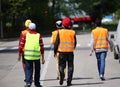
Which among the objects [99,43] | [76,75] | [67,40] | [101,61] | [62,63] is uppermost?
[67,40]

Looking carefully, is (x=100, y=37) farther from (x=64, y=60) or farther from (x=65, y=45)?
(x=64, y=60)

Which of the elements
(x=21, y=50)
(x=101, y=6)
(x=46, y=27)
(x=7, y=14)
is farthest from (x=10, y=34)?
(x=21, y=50)

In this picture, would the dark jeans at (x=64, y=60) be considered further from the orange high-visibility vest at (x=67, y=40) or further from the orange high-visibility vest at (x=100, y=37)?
the orange high-visibility vest at (x=100, y=37)

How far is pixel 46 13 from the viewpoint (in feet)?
224

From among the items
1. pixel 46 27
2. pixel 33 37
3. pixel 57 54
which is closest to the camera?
pixel 33 37

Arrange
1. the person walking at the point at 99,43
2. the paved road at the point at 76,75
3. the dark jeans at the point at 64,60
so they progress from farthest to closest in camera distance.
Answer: the person walking at the point at 99,43 < the paved road at the point at 76,75 < the dark jeans at the point at 64,60

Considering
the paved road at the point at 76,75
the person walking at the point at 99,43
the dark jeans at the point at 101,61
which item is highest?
the person walking at the point at 99,43

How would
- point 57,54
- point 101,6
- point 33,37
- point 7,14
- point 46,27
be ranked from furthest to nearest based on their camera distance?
point 101,6 → point 46,27 → point 7,14 → point 57,54 → point 33,37

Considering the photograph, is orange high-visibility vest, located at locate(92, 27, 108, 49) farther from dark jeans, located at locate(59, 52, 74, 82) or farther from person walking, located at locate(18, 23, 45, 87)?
person walking, located at locate(18, 23, 45, 87)

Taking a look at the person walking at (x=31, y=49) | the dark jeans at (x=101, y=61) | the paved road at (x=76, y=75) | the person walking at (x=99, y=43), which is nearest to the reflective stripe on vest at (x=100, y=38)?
the person walking at (x=99, y=43)

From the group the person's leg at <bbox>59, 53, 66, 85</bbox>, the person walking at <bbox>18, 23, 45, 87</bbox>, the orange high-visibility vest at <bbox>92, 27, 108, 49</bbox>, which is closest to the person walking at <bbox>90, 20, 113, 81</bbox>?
the orange high-visibility vest at <bbox>92, 27, 108, 49</bbox>

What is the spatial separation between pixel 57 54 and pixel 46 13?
2108 inches

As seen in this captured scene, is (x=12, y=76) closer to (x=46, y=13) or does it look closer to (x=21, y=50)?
(x=21, y=50)

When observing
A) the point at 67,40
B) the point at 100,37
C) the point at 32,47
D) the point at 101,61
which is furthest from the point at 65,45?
the point at 100,37
